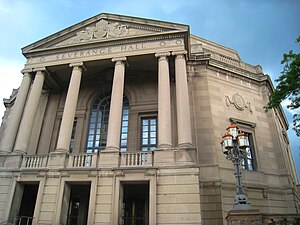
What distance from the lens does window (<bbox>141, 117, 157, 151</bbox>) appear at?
16734mm

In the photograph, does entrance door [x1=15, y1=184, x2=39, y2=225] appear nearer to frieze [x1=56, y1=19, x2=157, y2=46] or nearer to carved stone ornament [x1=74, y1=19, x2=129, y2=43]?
frieze [x1=56, y1=19, x2=157, y2=46]

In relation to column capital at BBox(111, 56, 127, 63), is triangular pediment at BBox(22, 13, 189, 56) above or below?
above

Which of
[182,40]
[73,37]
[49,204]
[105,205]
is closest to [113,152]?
[105,205]

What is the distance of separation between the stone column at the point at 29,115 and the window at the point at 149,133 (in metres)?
7.24

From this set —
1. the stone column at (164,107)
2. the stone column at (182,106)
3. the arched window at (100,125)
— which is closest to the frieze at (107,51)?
the stone column at (164,107)

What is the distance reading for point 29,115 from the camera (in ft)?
51.8

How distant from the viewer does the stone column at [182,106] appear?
43.4 ft

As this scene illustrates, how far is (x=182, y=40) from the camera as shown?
16.0 m

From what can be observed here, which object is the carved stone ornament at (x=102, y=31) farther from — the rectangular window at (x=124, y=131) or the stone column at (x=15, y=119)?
the rectangular window at (x=124, y=131)

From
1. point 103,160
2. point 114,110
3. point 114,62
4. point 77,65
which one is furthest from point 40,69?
point 103,160

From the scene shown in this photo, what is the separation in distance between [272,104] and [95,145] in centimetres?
1167

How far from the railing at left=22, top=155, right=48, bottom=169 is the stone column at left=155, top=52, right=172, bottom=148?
661 centimetres

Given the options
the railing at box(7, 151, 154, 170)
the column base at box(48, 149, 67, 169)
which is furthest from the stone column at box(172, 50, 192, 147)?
the column base at box(48, 149, 67, 169)

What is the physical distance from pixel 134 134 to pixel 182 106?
4.58 metres
